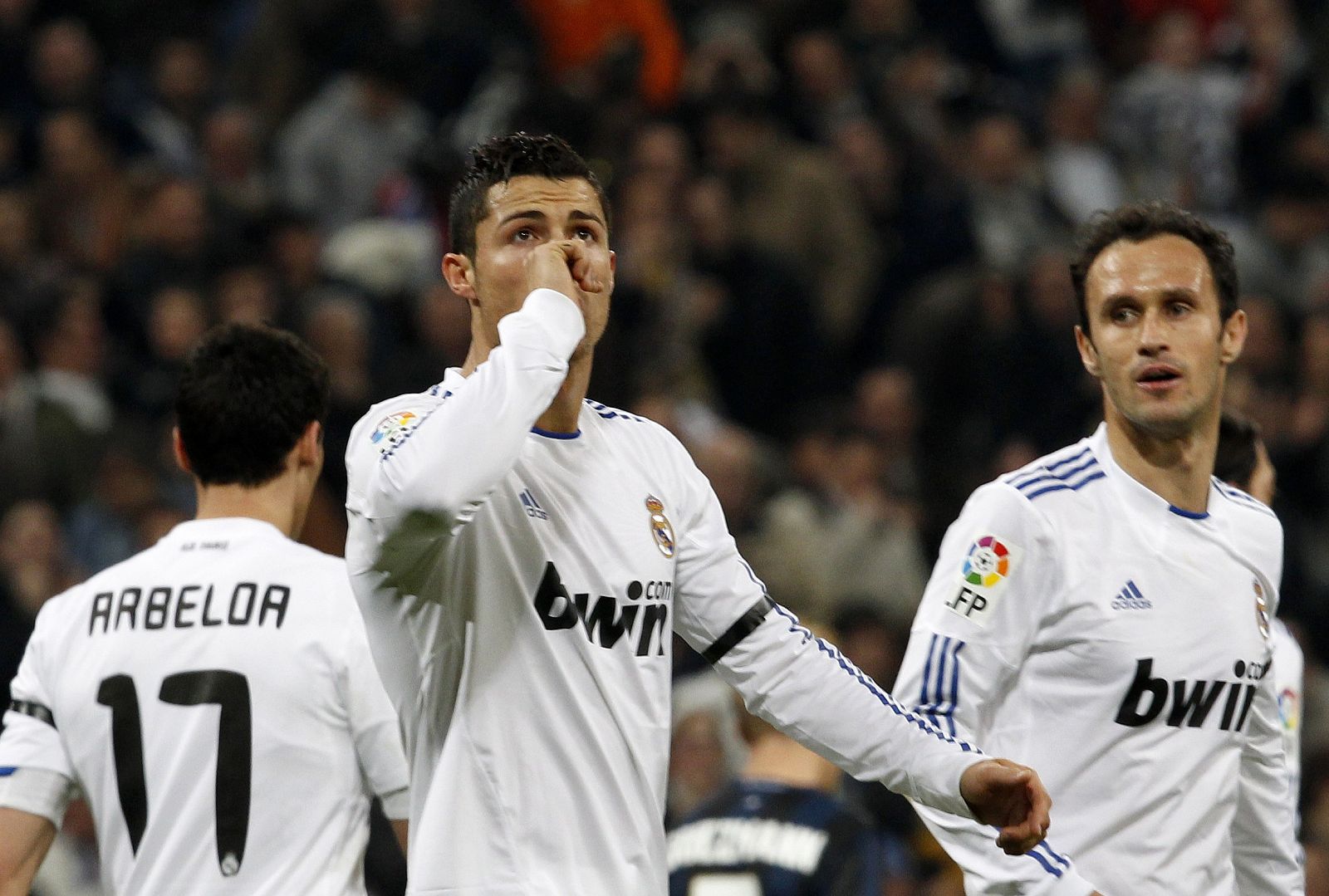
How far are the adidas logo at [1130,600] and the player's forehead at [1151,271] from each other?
714 mm

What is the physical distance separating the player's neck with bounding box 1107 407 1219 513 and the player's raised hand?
1173mm

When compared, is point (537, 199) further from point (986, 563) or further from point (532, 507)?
point (986, 563)

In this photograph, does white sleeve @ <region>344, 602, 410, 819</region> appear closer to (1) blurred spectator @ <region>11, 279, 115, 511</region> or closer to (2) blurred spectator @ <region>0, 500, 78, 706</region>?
(2) blurred spectator @ <region>0, 500, 78, 706</region>

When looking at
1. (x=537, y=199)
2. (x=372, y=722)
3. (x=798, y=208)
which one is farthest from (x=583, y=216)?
(x=798, y=208)

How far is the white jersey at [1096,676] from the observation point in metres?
4.36

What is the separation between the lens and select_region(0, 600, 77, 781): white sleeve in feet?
14.1

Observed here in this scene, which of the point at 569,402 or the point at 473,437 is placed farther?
the point at 569,402

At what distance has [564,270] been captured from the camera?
11.9 ft

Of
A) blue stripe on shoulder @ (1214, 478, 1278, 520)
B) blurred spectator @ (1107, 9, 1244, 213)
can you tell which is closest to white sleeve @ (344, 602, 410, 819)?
blue stripe on shoulder @ (1214, 478, 1278, 520)

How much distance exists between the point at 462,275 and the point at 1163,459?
6.02ft

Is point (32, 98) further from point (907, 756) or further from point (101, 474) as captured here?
point (907, 756)

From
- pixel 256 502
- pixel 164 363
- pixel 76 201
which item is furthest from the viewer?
pixel 76 201

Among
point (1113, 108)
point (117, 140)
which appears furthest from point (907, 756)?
point (1113, 108)

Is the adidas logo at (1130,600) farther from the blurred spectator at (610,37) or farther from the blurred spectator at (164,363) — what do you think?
the blurred spectator at (610,37)
